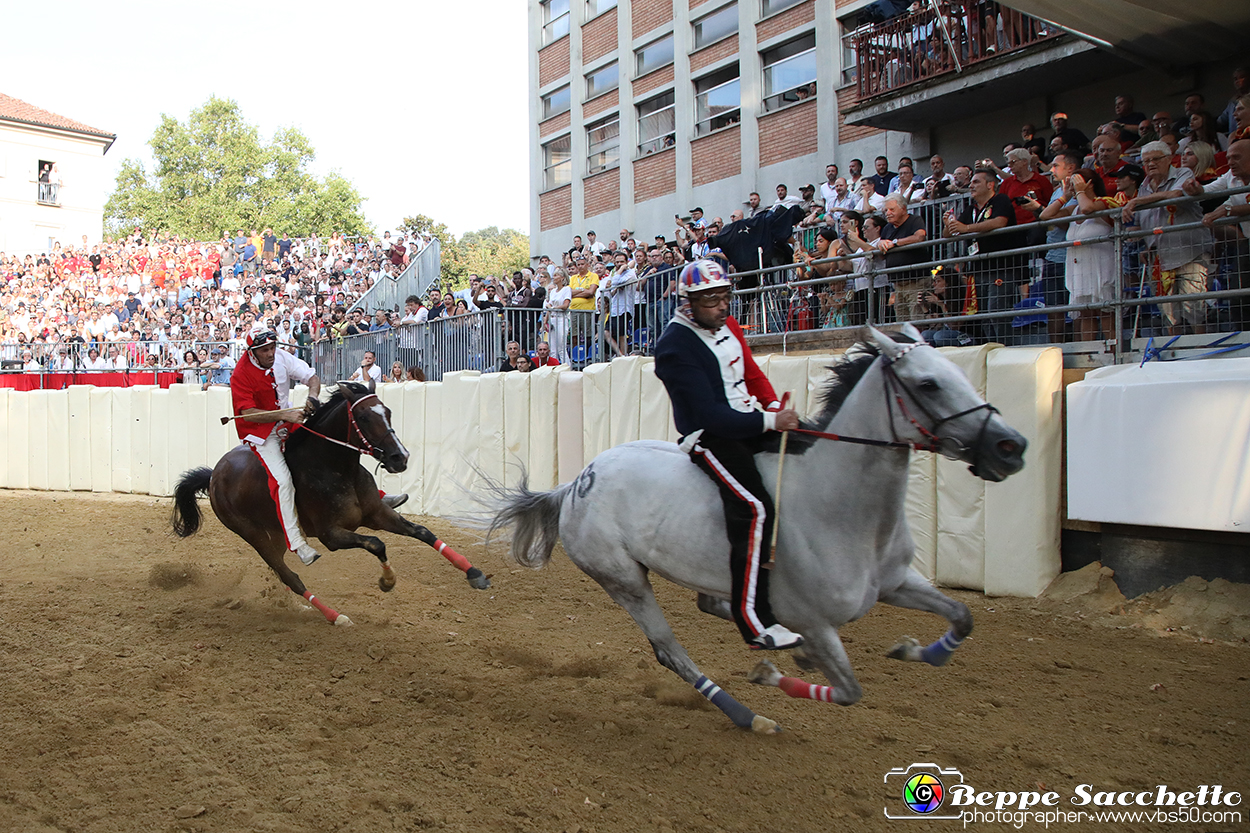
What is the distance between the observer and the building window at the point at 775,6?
20.1m

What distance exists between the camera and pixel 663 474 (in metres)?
4.93

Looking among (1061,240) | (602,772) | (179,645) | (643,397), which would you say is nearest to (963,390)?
(602,772)

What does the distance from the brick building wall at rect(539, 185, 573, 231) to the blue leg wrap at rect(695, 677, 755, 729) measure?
23.8m

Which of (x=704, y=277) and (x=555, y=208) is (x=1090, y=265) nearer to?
(x=704, y=277)

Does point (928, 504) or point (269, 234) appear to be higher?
point (269, 234)

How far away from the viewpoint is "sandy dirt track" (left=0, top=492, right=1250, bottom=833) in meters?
4.04

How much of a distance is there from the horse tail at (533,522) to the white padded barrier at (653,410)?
442cm

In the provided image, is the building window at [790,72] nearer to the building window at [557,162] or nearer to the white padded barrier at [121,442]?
the building window at [557,162]

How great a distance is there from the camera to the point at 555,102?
93.4ft

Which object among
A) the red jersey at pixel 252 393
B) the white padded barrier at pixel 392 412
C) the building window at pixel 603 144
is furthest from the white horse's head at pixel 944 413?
the building window at pixel 603 144

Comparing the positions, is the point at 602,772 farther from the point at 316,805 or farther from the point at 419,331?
the point at 419,331

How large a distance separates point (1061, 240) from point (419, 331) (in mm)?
11122

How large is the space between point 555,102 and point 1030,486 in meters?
24.2

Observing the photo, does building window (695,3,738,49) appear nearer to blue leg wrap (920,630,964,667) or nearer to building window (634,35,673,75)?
building window (634,35,673,75)
